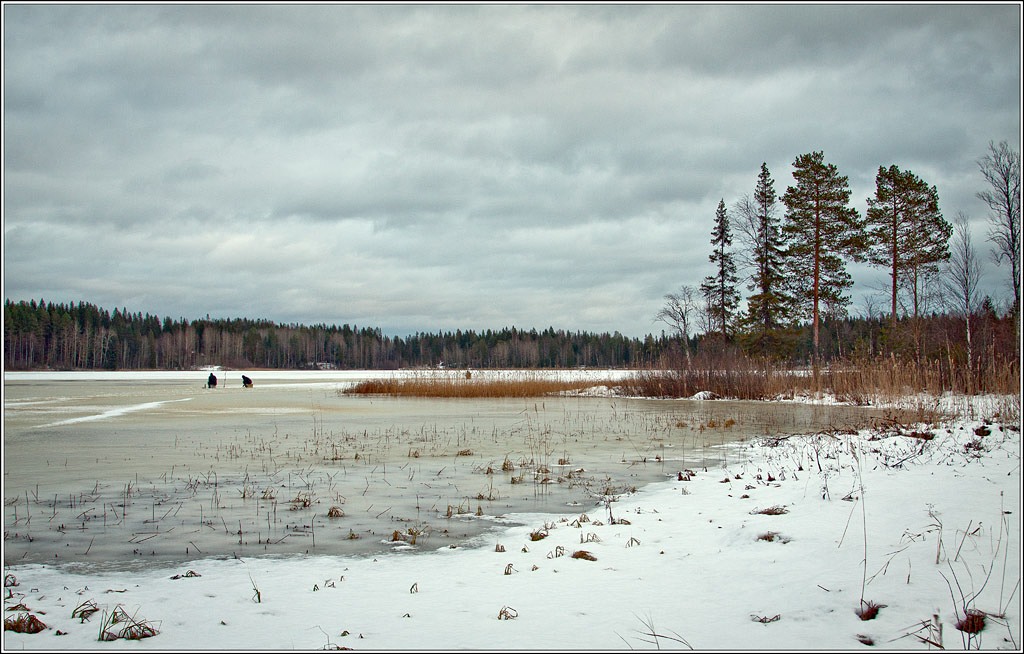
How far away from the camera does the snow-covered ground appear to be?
335cm

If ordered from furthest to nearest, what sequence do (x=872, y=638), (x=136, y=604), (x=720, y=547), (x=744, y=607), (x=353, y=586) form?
1. (x=720, y=547)
2. (x=353, y=586)
3. (x=136, y=604)
4. (x=744, y=607)
5. (x=872, y=638)

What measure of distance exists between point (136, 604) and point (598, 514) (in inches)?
152

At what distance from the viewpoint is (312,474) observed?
9.00 metres

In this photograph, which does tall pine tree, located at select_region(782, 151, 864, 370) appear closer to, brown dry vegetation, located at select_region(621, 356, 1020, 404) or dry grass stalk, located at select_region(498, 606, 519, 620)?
brown dry vegetation, located at select_region(621, 356, 1020, 404)

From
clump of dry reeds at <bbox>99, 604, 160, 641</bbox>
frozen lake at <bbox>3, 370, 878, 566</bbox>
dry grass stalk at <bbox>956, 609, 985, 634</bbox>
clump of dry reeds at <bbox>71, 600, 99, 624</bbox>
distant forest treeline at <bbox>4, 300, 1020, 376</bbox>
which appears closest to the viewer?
dry grass stalk at <bbox>956, 609, 985, 634</bbox>

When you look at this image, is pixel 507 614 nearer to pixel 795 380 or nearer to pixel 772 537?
pixel 772 537

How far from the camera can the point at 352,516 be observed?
6.49 m

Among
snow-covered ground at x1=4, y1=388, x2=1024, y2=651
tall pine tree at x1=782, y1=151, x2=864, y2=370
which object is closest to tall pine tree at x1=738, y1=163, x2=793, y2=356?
tall pine tree at x1=782, y1=151, x2=864, y2=370

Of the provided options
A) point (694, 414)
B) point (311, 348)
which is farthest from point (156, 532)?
point (311, 348)

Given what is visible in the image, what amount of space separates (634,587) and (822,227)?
106 feet

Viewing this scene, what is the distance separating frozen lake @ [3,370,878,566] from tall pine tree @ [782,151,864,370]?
Result: 664 inches

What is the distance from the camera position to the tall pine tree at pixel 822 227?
32.4 metres

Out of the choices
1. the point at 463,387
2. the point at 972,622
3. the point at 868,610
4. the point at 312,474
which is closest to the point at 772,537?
the point at 868,610

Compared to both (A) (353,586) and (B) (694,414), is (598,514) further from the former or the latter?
(B) (694,414)
